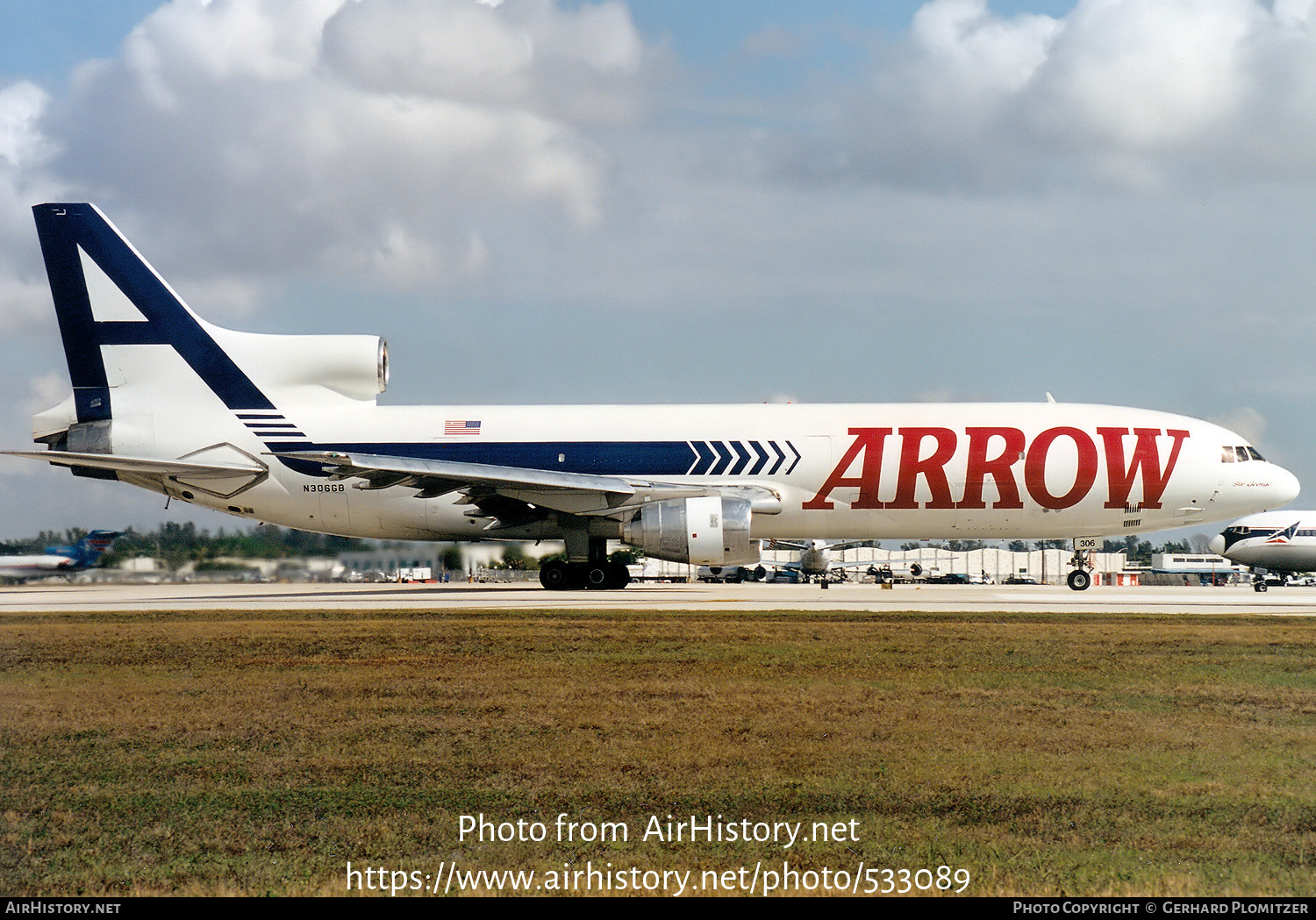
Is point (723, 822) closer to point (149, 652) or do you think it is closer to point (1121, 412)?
point (149, 652)

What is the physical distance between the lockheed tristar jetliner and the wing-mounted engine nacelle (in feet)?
4.76

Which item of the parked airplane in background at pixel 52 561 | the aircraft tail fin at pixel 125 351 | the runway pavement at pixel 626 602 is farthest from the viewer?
the aircraft tail fin at pixel 125 351

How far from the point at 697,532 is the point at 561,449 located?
187 inches

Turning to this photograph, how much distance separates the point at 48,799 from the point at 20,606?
19424 millimetres

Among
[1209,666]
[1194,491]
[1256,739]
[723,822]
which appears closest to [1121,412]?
[1194,491]

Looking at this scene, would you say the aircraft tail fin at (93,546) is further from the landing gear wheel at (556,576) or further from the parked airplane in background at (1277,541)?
the parked airplane in background at (1277,541)

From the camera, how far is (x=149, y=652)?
13.5 metres

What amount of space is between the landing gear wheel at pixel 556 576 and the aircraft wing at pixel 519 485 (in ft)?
6.73

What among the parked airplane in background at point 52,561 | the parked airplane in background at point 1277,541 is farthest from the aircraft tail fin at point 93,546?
the parked airplane in background at point 1277,541

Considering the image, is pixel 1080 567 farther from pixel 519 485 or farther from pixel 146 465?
pixel 146 465

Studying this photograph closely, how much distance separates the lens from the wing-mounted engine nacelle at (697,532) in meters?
24.7

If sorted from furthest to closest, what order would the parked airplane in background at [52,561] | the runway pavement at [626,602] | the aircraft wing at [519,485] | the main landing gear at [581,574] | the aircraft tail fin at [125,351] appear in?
the main landing gear at [581,574]
the aircraft tail fin at [125,351]
the aircraft wing at [519,485]
the runway pavement at [626,602]
the parked airplane in background at [52,561]

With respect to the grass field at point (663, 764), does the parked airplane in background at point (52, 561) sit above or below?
above

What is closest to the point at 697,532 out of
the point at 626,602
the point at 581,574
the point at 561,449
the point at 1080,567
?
the point at 626,602
